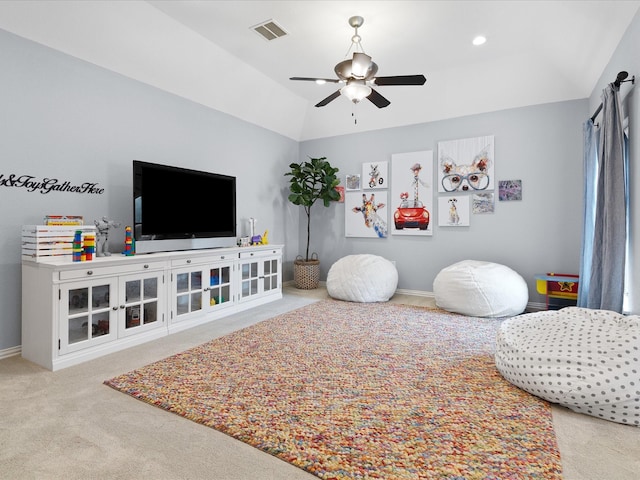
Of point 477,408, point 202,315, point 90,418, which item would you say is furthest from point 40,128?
point 477,408

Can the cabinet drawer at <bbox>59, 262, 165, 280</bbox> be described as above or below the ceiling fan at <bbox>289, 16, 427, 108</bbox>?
below

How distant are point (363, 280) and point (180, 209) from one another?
232 cm

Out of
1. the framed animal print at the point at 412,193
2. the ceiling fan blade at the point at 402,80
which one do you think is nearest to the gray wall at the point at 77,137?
the ceiling fan blade at the point at 402,80

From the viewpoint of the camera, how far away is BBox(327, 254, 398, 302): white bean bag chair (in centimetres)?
444

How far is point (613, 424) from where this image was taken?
172 cm

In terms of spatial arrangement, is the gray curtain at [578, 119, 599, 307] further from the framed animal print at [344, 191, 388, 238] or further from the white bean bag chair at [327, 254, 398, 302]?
the framed animal print at [344, 191, 388, 238]

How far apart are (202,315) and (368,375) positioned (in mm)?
1986

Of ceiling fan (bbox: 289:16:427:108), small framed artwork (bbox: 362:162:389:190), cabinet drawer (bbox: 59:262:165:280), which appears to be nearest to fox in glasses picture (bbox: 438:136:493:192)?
small framed artwork (bbox: 362:162:389:190)

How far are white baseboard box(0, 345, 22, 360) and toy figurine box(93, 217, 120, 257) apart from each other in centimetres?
88

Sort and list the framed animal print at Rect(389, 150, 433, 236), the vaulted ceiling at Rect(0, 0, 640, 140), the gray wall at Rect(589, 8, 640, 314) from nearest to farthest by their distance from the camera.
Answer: the gray wall at Rect(589, 8, 640, 314) < the vaulted ceiling at Rect(0, 0, 640, 140) < the framed animal print at Rect(389, 150, 433, 236)

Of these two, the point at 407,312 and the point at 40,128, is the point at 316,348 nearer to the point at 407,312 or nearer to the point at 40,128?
the point at 407,312

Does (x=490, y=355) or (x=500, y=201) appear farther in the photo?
(x=500, y=201)

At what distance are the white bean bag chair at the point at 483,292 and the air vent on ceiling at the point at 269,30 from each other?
3.14 meters

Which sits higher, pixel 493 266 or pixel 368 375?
pixel 493 266
